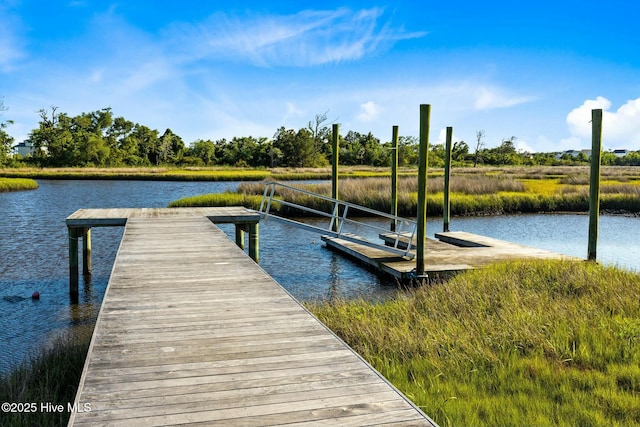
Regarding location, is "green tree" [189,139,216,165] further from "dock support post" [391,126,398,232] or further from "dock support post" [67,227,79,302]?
"dock support post" [67,227,79,302]

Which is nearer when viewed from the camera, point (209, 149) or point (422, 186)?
point (422, 186)

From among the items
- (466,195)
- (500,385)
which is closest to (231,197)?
(466,195)

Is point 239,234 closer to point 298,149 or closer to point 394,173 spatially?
point 394,173

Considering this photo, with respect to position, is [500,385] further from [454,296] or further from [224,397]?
[454,296]

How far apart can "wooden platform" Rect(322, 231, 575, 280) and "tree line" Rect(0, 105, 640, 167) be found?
6032 cm

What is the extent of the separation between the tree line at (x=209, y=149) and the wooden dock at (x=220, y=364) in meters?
67.6

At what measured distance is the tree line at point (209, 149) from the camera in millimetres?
72750

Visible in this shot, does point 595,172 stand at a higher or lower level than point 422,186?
higher

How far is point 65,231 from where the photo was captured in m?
17.0

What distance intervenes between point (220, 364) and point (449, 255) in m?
8.57

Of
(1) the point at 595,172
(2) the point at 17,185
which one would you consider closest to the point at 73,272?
(1) the point at 595,172

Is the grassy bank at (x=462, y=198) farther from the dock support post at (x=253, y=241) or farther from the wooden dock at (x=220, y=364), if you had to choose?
the wooden dock at (x=220, y=364)

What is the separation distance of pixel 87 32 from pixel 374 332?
2410cm

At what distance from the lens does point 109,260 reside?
12883 mm
